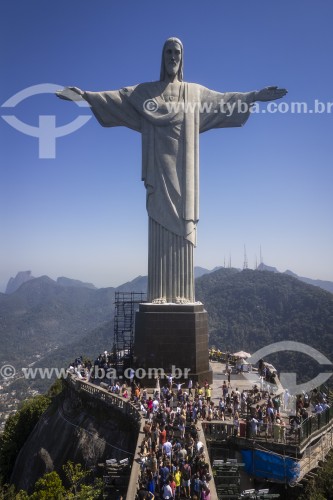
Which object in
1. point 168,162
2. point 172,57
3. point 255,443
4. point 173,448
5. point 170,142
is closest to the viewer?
point 173,448

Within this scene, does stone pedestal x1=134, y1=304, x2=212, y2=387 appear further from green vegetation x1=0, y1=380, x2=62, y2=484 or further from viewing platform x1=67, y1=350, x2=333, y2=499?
green vegetation x1=0, y1=380, x2=62, y2=484

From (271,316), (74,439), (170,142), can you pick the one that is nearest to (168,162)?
(170,142)

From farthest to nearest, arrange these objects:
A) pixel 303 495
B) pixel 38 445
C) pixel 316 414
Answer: pixel 38 445
pixel 316 414
pixel 303 495

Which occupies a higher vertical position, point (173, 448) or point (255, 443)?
point (173, 448)

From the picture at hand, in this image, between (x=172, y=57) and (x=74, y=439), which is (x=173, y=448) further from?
(x=172, y=57)

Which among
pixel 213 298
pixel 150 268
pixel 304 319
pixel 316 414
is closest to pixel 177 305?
pixel 150 268

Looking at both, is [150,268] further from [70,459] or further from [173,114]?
[70,459]

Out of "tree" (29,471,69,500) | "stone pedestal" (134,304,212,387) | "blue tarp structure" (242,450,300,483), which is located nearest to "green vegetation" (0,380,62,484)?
"tree" (29,471,69,500)

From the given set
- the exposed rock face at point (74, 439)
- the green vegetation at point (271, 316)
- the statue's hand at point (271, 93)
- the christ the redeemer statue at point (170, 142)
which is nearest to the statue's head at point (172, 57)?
the christ the redeemer statue at point (170, 142)
